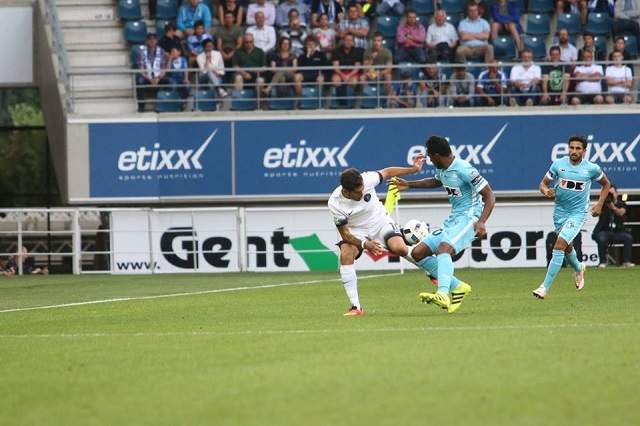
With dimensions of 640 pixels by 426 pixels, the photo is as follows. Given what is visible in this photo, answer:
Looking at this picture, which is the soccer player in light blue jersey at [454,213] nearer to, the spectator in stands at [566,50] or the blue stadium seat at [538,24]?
the spectator in stands at [566,50]

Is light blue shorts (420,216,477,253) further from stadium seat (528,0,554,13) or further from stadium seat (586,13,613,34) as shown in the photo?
stadium seat (528,0,554,13)

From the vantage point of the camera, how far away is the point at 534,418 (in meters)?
7.30

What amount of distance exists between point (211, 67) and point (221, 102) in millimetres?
1244

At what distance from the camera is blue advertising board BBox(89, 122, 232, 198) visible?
30.4 m

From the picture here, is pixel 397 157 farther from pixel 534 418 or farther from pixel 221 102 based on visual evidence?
pixel 534 418

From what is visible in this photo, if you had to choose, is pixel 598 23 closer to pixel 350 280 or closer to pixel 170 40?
pixel 170 40

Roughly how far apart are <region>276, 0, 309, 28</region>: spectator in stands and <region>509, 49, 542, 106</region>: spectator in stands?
189 inches

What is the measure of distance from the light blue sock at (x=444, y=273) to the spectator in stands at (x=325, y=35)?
16.5 meters

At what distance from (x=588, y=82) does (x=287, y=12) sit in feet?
22.3

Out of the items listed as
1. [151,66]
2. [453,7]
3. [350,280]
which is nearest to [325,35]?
[453,7]

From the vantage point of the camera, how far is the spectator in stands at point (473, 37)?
30.2m

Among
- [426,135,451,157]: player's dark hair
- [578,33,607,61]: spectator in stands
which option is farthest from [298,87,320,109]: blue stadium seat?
[426,135,451,157]: player's dark hair

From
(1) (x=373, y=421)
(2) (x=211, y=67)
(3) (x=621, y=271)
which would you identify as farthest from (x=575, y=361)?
(2) (x=211, y=67)

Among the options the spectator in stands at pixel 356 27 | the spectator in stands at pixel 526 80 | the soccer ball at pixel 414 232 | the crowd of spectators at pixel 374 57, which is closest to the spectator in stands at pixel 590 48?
the crowd of spectators at pixel 374 57
